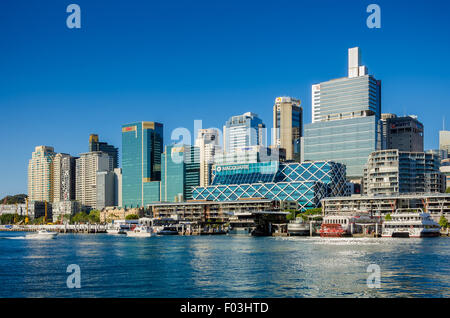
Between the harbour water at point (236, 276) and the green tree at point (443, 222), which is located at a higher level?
the harbour water at point (236, 276)

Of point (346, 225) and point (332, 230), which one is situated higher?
point (346, 225)

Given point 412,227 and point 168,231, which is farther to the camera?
point 168,231

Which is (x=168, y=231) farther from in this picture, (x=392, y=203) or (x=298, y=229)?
(x=392, y=203)

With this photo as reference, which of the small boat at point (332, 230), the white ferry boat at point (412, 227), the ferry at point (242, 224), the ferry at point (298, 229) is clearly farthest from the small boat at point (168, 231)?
the white ferry boat at point (412, 227)

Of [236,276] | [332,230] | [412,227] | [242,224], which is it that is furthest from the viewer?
[242,224]

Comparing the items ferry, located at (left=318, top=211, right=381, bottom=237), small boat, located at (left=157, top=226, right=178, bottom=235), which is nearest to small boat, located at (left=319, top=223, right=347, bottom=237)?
ferry, located at (left=318, top=211, right=381, bottom=237)

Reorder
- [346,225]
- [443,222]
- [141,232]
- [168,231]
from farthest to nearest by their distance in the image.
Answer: [168,231] < [141,232] < [443,222] < [346,225]

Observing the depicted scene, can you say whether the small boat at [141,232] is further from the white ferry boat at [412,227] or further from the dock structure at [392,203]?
the white ferry boat at [412,227]

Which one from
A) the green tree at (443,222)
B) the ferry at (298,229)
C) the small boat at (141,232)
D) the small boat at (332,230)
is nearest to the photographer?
the small boat at (332,230)

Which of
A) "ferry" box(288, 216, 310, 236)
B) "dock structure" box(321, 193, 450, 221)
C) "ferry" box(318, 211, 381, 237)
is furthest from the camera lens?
"dock structure" box(321, 193, 450, 221)

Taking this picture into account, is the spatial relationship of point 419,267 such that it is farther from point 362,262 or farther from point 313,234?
point 313,234

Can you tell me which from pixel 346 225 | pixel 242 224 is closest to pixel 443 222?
pixel 346 225

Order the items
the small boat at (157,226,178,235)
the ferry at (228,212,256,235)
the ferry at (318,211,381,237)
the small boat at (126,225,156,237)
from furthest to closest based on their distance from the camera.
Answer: the small boat at (157,226,178,235) < the ferry at (228,212,256,235) < the small boat at (126,225,156,237) < the ferry at (318,211,381,237)

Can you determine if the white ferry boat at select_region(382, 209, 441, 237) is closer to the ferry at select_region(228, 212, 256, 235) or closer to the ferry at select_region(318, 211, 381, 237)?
the ferry at select_region(318, 211, 381, 237)
